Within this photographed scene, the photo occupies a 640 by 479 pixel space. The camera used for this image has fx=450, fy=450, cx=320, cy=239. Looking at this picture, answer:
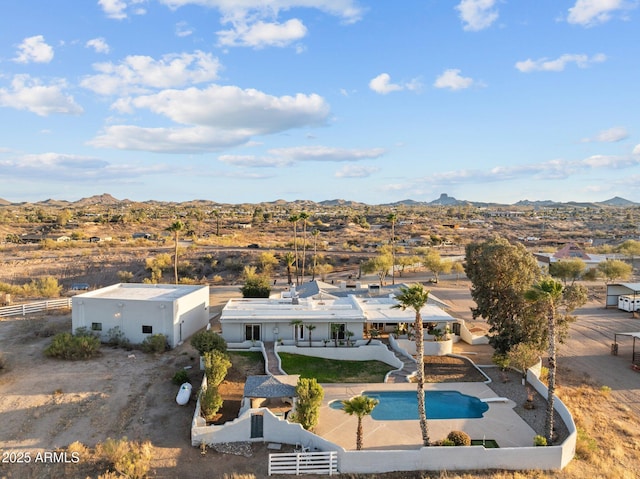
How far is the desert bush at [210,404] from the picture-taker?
19.9 meters

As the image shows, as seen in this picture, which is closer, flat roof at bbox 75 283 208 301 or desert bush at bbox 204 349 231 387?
desert bush at bbox 204 349 231 387

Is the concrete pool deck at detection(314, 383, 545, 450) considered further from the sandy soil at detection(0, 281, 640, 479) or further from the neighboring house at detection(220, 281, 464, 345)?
the neighboring house at detection(220, 281, 464, 345)

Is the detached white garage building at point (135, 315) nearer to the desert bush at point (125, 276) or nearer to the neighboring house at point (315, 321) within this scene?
the neighboring house at point (315, 321)

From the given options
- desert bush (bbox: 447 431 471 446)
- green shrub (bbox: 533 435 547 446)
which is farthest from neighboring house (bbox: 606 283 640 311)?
desert bush (bbox: 447 431 471 446)

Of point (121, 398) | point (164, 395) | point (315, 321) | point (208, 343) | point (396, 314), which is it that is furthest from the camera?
point (396, 314)

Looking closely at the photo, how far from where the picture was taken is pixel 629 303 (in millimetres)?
39750

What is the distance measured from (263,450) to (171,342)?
1371 cm

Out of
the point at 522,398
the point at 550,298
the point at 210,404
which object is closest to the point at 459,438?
the point at 550,298

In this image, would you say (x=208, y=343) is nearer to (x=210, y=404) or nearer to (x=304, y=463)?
(x=210, y=404)

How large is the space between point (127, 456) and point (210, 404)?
410cm

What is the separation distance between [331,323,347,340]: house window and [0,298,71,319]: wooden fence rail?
2430cm

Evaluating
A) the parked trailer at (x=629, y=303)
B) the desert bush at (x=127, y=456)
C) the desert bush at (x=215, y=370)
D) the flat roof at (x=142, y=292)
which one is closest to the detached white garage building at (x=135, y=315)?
the flat roof at (x=142, y=292)

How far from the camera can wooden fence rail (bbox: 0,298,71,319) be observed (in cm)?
3641

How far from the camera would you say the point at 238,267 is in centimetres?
6219
